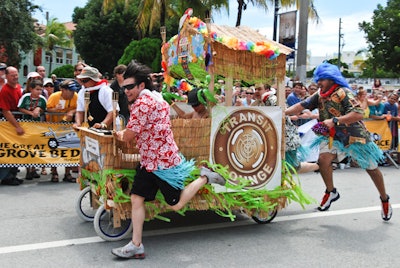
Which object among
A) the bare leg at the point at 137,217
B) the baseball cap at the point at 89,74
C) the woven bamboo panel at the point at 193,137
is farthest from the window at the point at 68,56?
the bare leg at the point at 137,217

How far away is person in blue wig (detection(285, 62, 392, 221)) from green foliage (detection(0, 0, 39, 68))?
52.4ft

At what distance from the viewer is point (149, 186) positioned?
159 inches

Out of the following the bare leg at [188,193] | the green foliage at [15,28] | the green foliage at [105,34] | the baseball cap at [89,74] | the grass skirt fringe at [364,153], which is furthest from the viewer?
the green foliage at [105,34]

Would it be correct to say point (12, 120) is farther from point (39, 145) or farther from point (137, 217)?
point (137, 217)

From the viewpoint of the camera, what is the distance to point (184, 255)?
407cm

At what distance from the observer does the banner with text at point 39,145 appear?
23.6ft

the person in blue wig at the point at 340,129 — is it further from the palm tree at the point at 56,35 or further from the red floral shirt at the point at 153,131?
the palm tree at the point at 56,35

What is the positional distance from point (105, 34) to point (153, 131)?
32.5 metres

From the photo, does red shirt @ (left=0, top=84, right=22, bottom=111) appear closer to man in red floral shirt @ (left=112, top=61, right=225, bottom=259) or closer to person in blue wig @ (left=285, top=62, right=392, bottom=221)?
man in red floral shirt @ (left=112, top=61, right=225, bottom=259)

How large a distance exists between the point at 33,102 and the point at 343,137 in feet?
16.1

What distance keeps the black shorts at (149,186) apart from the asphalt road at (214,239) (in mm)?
525

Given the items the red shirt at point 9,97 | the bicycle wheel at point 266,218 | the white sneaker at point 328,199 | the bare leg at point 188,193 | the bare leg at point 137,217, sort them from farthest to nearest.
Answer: the red shirt at point 9,97, the white sneaker at point 328,199, the bicycle wheel at point 266,218, the bare leg at point 188,193, the bare leg at point 137,217

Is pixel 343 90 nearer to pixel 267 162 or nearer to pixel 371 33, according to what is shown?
pixel 267 162

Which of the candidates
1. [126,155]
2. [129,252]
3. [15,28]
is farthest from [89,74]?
[15,28]
